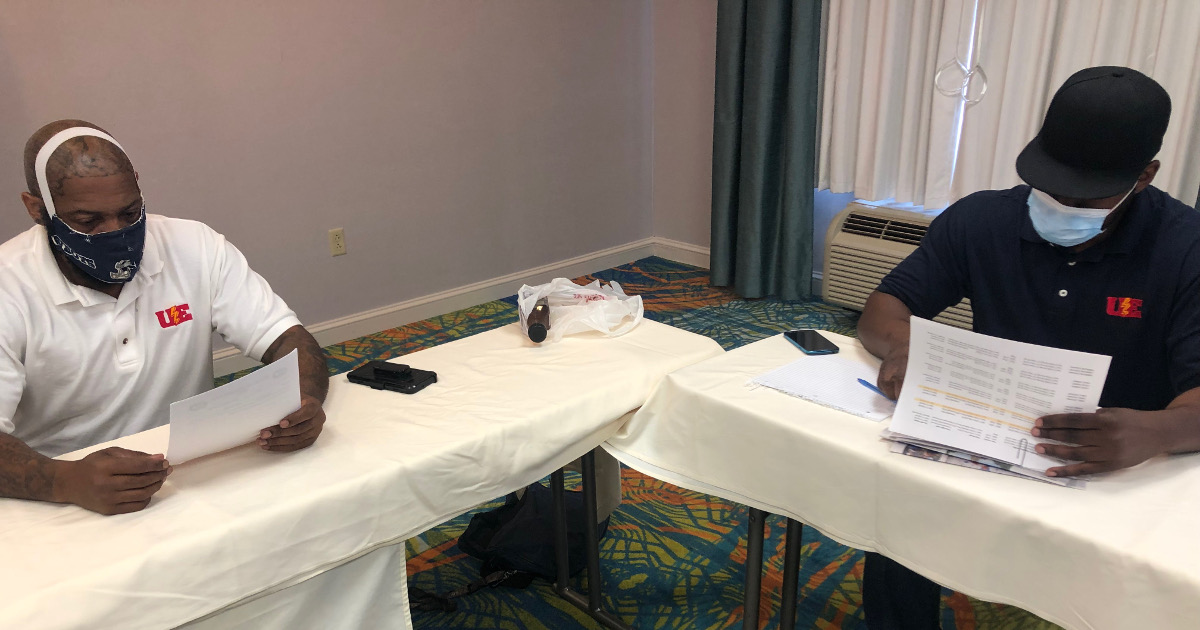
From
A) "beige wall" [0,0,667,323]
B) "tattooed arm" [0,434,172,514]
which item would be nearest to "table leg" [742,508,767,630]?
"tattooed arm" [0,434,172,514]

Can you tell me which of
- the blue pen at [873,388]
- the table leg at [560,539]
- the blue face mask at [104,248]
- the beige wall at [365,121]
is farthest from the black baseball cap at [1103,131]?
the beige wall at [365,121]

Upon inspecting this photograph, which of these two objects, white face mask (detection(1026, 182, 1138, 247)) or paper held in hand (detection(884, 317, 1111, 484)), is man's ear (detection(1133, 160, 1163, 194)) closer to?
white face mask (detection(1026, 182, 1138, 247))

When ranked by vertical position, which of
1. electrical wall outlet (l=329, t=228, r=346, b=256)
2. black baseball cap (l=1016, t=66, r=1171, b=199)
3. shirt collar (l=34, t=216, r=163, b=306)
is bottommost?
electrical wall outlet (l=329, t=228, r=346, b=256)

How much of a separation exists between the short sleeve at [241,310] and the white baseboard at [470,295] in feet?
4.39

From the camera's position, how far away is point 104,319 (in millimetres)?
1462

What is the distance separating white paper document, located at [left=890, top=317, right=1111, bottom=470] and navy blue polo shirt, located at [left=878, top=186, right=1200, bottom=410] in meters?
0.32

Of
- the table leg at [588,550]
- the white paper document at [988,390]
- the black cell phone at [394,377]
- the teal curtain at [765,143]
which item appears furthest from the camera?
the teal curtain at [765,143]

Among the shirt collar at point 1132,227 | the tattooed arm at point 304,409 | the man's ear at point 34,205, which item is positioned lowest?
the tattooed arm at point 304,409

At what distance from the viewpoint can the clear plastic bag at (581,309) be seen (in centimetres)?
179

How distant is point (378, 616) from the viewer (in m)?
1.30

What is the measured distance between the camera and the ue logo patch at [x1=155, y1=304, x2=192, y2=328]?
1.54 m

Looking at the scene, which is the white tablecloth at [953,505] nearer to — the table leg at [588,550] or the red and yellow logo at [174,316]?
the table leg at [588,550]

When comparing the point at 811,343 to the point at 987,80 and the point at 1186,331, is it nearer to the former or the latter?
the point at 1186,331

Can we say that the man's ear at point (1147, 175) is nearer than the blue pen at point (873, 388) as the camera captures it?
Yes
